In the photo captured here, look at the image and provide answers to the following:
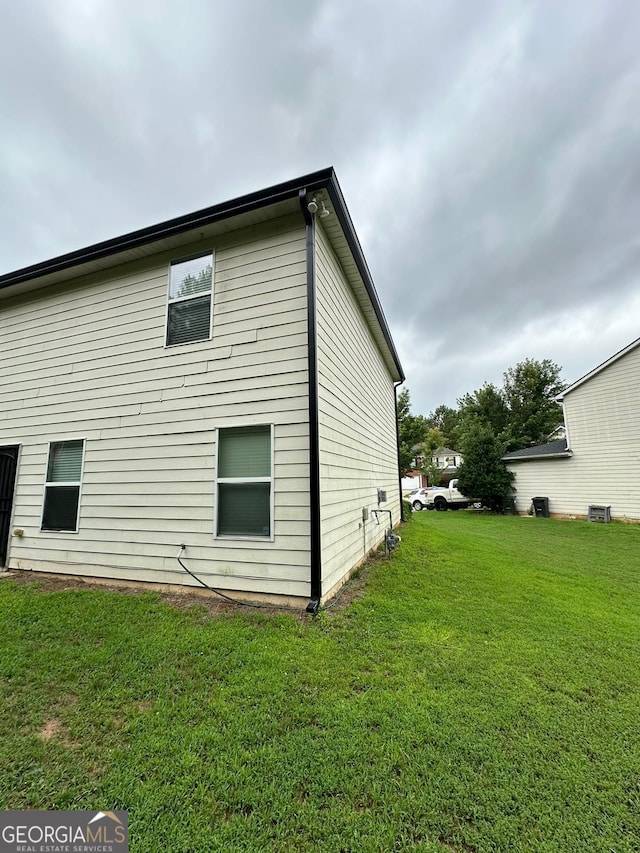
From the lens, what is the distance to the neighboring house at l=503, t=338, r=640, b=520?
40.1 feet

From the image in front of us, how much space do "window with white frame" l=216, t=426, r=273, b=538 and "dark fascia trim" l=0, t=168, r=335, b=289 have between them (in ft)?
9.31

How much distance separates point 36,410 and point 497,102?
1173 centimetres

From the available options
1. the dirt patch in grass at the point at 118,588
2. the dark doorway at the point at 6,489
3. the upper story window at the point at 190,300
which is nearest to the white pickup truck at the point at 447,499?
the dirt patch in grass at the point at 118,588

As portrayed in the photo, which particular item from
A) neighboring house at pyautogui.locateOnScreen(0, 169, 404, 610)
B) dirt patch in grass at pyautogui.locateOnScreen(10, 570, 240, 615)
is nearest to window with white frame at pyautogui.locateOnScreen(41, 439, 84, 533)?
neighboring house at pyautogui.locateOnScreen(0, 169, 404, 610)

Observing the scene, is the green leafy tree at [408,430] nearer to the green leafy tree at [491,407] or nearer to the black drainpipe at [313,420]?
the green leafy tree at [491,407]

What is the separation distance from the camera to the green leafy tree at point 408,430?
2273 centimetres

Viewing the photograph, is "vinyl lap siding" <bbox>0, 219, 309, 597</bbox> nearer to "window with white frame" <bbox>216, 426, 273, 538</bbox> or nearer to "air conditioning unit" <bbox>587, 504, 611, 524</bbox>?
"window with white frame" <bbox>216, 426, 273, 538</bbox>

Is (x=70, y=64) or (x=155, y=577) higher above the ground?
(x=70, y=64)

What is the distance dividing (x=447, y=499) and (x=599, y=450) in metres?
9.11

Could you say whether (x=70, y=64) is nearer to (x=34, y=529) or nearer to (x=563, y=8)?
(x=34, y=529)

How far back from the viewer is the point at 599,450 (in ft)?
42.9

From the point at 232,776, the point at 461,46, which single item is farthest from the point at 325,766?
the point at 461,46

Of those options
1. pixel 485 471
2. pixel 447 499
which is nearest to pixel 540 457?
pixel 485 471

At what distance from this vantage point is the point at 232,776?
175 cm
